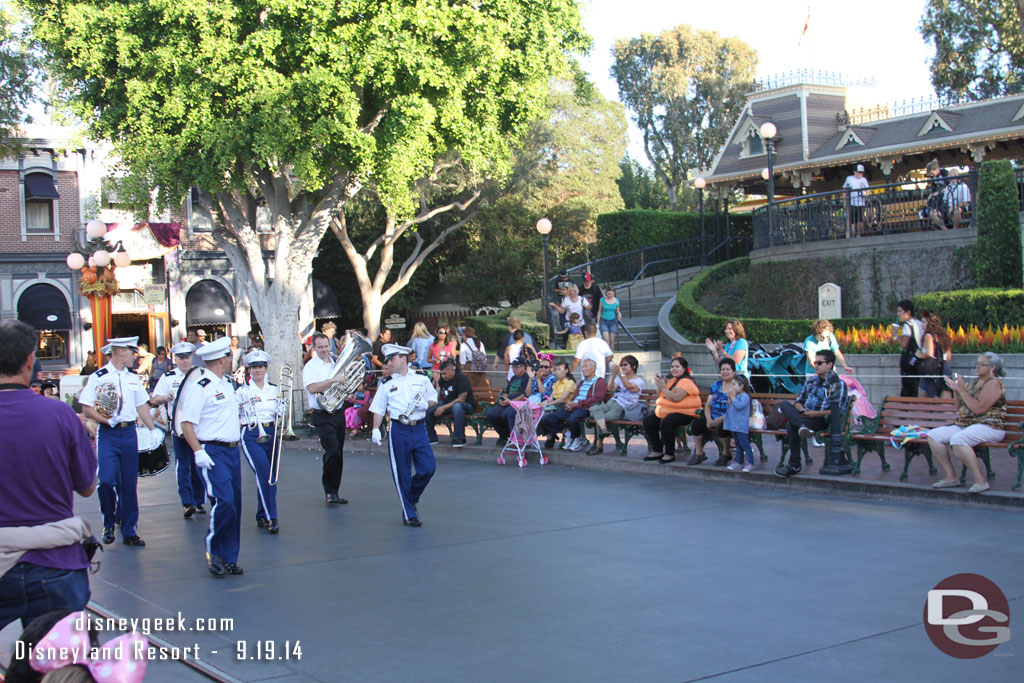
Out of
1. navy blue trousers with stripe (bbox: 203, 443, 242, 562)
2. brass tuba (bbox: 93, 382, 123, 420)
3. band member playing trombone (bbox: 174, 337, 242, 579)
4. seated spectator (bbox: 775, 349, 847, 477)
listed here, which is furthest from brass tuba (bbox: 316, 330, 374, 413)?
seated spectator (bbox: 775, 349, 847, 477)

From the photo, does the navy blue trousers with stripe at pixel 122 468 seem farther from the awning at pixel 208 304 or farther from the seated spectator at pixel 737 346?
the awning at pixel 208 304

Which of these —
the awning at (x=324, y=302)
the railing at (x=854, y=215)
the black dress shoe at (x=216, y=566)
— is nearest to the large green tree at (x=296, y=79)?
the railing at (x=854, y=215)

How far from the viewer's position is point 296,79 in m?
17.0


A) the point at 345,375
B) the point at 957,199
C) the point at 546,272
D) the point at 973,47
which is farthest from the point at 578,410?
the point at 973,47

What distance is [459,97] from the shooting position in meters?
18.5

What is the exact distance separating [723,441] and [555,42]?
10.8 m

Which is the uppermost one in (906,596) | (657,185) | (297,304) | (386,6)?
(657,185)

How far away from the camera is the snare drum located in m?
10.4

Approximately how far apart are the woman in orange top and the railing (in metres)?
8.47

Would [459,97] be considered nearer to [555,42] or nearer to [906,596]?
[555,42]

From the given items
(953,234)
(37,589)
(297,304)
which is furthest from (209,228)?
(37,589)

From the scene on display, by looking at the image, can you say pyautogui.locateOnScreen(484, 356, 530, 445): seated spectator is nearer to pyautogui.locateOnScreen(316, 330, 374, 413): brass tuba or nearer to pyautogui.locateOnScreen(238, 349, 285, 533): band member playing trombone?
pyautogui.locateOnScreen(316, 330, 374, 413): brass tuba

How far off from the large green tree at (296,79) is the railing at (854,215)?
20.3 ft

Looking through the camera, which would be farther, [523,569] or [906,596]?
[523,569]
